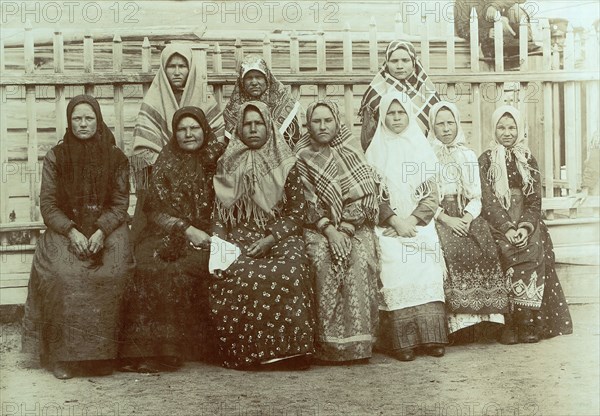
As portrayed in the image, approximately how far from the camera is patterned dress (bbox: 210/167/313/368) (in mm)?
4680

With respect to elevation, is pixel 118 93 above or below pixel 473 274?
above

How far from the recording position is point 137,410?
412 cm

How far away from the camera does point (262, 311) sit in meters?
4.68

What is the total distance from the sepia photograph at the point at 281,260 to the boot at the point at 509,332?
0.01 meters

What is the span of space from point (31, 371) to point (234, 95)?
7.43 ft

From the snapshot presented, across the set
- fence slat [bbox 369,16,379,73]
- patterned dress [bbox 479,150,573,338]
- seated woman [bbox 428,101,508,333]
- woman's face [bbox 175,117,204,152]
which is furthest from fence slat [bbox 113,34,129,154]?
patterned dress [bbox 479,150,573,338]

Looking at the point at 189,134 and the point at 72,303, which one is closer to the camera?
the point at 72,303

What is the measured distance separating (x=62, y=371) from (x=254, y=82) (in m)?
2.28

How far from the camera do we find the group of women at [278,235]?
475 centimetres

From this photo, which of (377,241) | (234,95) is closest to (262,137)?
(234,95)

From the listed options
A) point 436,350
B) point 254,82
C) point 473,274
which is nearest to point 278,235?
point 254,82

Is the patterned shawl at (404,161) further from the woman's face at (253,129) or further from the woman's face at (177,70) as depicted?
the woman's face at (177,70)

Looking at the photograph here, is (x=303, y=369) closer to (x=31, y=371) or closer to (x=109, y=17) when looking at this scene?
(x=31, y=371)

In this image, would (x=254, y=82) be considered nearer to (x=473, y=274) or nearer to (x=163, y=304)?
(x=163, y=304)
